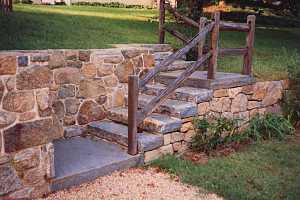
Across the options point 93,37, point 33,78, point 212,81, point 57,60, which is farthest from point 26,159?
Result: point 93,37

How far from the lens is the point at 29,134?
4.30m

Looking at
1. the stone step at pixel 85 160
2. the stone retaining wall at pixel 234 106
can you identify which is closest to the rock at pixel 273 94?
the stone retaining wall at pixel 234 106

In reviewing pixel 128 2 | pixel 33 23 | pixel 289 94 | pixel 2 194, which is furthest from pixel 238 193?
pixel 128 2

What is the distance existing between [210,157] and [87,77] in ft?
7.34

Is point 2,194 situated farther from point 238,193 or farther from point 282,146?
point 282,146

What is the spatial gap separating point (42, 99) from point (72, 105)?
6.53ft

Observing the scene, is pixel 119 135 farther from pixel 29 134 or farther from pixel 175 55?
pixel 29 134

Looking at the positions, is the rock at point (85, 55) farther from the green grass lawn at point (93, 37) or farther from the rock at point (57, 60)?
the green grass lawn at point (93, 37)

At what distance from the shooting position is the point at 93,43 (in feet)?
25.0

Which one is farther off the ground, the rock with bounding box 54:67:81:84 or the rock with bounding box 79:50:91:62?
the rock with bounding box 79:50:91:62

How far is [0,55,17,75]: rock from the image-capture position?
4014mm

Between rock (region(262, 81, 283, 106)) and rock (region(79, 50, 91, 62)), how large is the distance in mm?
3445

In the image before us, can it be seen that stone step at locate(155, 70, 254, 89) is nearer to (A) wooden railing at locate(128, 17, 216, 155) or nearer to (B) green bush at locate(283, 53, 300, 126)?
(A) wooden railing at locate(128, 17, 216, 155)

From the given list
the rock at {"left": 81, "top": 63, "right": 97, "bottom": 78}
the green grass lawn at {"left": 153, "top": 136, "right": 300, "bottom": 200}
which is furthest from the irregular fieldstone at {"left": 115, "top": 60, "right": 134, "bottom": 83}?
the green grass lawn at {"left": 153, "top": 136, "right": 300, "bottom": 200}
